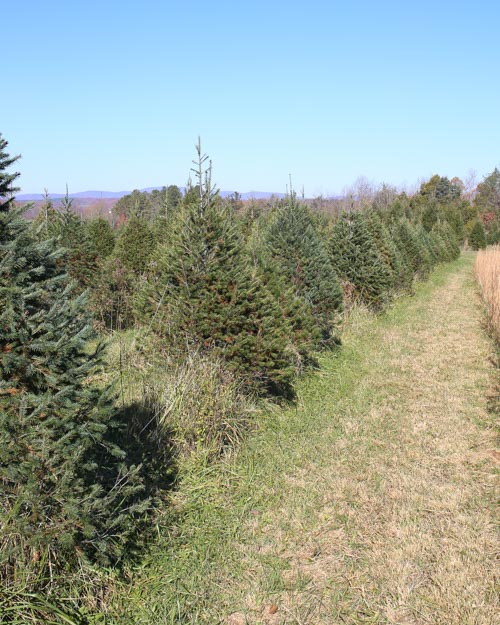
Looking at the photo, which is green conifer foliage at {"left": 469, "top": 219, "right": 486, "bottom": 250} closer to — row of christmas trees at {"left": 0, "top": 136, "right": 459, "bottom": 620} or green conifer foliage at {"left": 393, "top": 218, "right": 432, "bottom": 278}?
green conifer foliage at {"left": 393, "top": 218, "right": 432, "bottom": 278}

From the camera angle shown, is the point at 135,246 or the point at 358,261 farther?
the point at 135,246

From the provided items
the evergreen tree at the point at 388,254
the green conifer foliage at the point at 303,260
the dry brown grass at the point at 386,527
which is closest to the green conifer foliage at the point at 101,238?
the evergreen tree at the point at 388,254

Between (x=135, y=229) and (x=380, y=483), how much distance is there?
34.0ft

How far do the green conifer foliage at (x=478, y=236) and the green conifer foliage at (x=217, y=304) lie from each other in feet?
134

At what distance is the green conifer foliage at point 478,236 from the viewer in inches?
1658

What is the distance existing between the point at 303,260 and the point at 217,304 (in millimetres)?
2971

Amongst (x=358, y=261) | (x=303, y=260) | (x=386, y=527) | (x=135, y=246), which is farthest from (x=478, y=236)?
(x=386, y=527)

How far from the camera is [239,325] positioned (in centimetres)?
550

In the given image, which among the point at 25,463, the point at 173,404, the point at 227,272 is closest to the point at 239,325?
the point at 227,272

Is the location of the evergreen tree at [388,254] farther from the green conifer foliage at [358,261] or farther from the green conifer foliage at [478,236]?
the green conifer foliage at [478,236]

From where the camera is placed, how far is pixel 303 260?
26.5ft

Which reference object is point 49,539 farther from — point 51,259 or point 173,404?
point 173,404

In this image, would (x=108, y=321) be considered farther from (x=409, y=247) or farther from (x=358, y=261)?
(x=409, y=247)

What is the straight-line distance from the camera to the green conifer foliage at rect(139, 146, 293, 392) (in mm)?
5406
